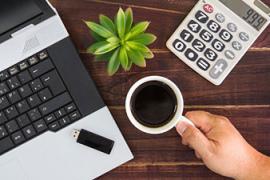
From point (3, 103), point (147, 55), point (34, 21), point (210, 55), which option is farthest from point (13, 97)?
point (210, 55)

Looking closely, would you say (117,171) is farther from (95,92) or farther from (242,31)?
(242,31)

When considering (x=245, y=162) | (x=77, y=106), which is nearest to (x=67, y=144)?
(x=77, y=106)

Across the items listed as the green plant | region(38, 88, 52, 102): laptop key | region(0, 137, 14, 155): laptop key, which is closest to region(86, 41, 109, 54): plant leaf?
the green plant

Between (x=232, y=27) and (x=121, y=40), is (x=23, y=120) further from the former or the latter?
(x=232, y=27)

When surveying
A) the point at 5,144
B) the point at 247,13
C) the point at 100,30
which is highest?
the point at 247,13

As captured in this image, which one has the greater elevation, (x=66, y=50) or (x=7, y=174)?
(x=66, y=50)

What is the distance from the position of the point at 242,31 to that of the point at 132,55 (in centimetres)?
20

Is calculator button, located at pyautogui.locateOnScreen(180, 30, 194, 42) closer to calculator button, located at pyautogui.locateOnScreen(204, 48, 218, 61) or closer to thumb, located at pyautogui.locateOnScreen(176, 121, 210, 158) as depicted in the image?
calculator button, located at pyautogui.locateOnScreen(204, 48, 218, 61)

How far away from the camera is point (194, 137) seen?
773mm

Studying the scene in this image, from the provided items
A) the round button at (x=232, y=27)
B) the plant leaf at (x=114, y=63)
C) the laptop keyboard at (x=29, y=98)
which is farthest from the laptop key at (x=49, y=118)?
the round button at (x=232, y=27)

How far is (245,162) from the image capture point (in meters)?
0.81

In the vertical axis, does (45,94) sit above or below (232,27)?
below

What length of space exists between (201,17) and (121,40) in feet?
0.49

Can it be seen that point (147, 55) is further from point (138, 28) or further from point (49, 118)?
A: point (49, 118)
